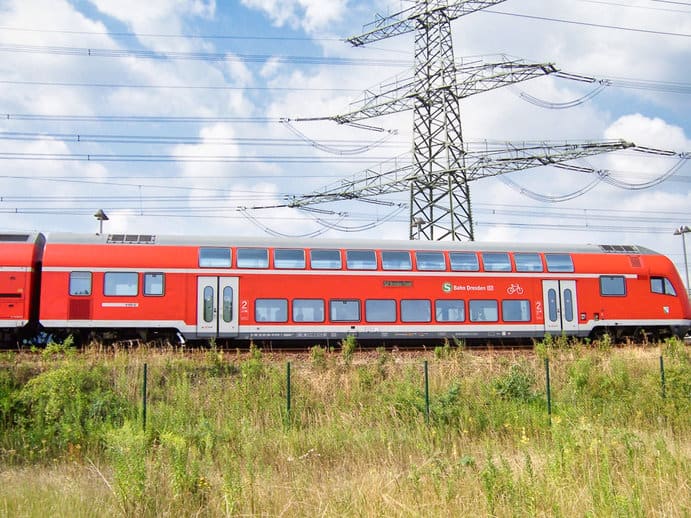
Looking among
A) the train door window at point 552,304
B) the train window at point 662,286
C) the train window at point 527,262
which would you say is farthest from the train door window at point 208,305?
the train window at point 662,286

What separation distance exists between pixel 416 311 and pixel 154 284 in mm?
8820

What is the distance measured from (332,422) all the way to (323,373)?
3.41 metres

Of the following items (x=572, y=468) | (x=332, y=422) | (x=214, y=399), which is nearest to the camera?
(x=572, y=468)

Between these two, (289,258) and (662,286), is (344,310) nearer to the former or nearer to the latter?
(289,258)

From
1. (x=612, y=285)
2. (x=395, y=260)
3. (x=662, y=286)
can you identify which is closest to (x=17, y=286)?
(x=395, y=260)

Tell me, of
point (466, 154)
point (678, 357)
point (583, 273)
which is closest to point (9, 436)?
point (678, 357)

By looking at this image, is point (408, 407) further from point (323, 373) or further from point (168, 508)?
point (168, 508)

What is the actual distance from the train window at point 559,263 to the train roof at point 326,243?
0.88 feet

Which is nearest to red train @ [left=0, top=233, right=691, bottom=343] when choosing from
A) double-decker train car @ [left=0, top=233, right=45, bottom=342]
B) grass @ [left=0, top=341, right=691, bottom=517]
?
double-decker train car @ [left=0, top=233, right=45, bottom=342]

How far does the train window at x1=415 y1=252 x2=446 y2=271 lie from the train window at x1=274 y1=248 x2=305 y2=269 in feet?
13.5

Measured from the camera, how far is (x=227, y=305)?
2089cm

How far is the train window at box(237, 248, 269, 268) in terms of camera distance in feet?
69.4

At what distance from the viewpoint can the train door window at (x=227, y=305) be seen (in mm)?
20875

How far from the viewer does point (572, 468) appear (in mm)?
10109
